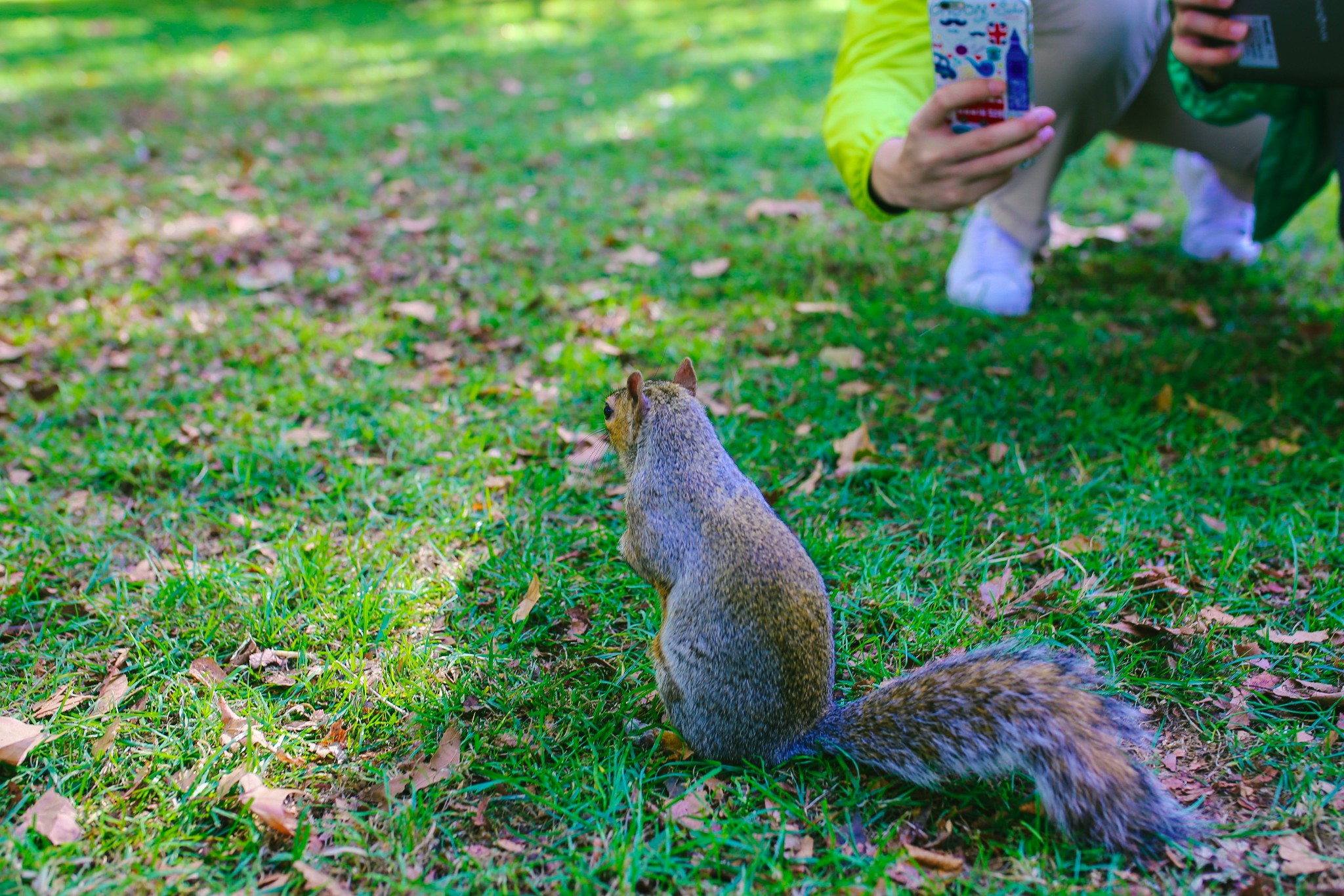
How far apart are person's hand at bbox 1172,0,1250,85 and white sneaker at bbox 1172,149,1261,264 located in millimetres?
1161

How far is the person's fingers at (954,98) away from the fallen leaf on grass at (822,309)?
39.4 inches

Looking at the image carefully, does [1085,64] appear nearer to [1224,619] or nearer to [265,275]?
[1224,619]

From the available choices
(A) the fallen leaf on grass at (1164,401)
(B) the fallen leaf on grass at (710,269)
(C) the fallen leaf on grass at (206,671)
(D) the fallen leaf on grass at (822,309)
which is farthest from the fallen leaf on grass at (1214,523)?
(C) the fallen leaf on grass at (206,671)

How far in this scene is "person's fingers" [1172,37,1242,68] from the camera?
7.79 ft

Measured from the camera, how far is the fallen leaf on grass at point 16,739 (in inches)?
63.2

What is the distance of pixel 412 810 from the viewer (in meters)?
1.54

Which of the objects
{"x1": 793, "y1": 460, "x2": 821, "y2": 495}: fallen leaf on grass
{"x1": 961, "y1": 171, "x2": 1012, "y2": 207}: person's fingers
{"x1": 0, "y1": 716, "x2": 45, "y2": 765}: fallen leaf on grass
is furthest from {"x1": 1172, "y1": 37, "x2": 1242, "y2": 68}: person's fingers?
{"x1": 0, "y1": 716, "x2": 45, "y2": 765}: fallen leaf on grass

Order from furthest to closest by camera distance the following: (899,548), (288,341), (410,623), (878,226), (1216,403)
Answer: (878,226) → (288,341) → (1216,403) → (899,548) → (410,623)

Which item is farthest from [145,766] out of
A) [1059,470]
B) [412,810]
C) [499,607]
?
[1059,470]

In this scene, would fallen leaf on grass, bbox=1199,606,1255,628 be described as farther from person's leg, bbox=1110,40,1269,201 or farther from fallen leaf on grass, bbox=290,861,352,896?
person's leg, bbox=1110,40,1269,201

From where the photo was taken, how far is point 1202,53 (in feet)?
7.91

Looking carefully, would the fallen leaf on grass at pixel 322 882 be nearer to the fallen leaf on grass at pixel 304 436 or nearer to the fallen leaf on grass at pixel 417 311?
the fallen leaf on grass at pixel 304 436

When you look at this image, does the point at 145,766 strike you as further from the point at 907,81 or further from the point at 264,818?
the point at 907,81

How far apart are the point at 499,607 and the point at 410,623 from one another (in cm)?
20
